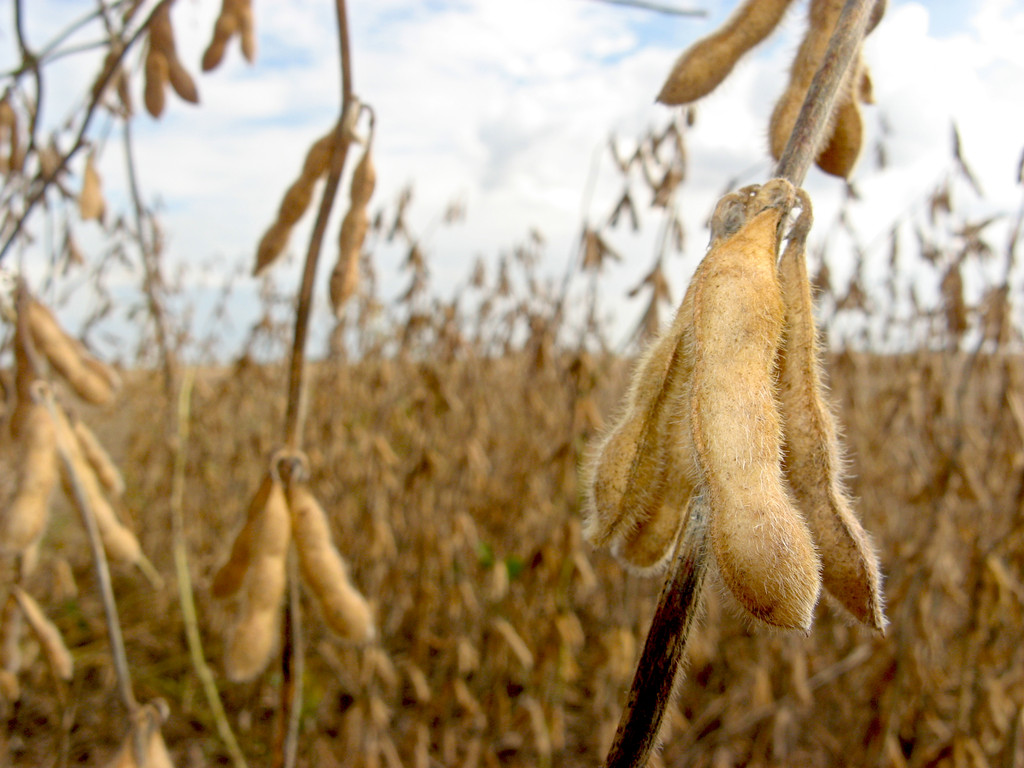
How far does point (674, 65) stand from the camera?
645mm

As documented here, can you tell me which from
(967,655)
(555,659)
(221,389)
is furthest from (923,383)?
(221,389)

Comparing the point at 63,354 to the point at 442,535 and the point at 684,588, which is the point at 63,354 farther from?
the point at 442,535

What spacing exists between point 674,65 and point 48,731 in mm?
3859

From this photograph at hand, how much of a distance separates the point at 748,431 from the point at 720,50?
37 centimetres

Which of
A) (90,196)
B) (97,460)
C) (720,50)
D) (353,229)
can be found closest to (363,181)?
(353,229)

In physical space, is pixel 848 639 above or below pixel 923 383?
below

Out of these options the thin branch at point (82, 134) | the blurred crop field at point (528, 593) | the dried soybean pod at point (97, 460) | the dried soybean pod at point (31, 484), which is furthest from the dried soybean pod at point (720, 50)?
the blurred crop field at point (528, 593)

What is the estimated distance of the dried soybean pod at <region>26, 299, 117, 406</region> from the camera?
1.10 m

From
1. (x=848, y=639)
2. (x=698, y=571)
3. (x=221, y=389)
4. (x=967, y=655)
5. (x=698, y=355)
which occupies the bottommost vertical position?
(x=848, y=639)

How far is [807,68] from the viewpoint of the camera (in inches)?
23.1

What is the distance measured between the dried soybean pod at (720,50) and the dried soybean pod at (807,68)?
0.03 metres

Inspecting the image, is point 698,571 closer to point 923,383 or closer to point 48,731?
point 923,383

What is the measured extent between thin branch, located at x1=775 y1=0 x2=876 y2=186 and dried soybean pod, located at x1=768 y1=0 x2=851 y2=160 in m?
0.09

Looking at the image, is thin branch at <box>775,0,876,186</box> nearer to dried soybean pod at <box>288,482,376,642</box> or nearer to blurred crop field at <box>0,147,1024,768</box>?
dried soybean pod at <box>288,482,376,642</box>
